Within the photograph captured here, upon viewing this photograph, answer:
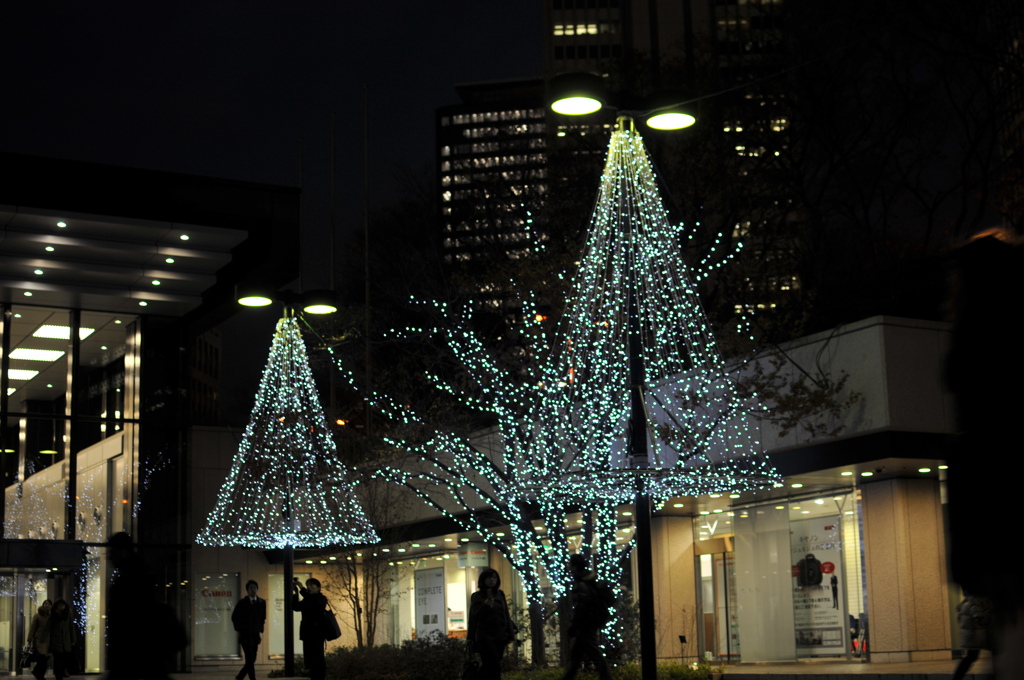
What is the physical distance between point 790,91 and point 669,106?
21.5 meters

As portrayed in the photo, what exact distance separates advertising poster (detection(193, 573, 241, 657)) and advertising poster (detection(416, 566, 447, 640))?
487cm

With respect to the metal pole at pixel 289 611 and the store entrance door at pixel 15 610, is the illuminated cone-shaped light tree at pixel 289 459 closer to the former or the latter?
the metal pole at pixel 289 611

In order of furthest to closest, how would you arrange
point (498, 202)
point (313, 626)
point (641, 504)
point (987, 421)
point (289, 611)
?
point (498, 202) → point (289, 611) → point (313, 626) → point (641, 504) → point (987, 421)

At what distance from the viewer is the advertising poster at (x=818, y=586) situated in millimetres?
20547

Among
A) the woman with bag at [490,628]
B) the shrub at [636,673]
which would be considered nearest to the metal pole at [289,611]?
the shrub at [636,673]

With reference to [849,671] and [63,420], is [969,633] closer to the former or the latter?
[849,671]

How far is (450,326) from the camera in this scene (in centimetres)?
2025

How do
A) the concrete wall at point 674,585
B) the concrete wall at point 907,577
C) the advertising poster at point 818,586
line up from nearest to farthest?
the concrete wall at point 907,577
the advertising poster at point 818,586
the concrete wall at point 674,585

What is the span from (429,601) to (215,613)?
234 inches

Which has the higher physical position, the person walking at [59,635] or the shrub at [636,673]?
the person walking at [59,635]

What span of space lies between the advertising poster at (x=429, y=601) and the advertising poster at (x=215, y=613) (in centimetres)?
487

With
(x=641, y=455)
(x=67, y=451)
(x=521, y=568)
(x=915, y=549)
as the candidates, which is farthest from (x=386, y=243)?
(x=641, y=455)

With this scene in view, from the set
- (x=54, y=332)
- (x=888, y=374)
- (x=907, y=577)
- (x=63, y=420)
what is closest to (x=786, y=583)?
(x=907, y=577)

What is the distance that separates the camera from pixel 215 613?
33688 mm
